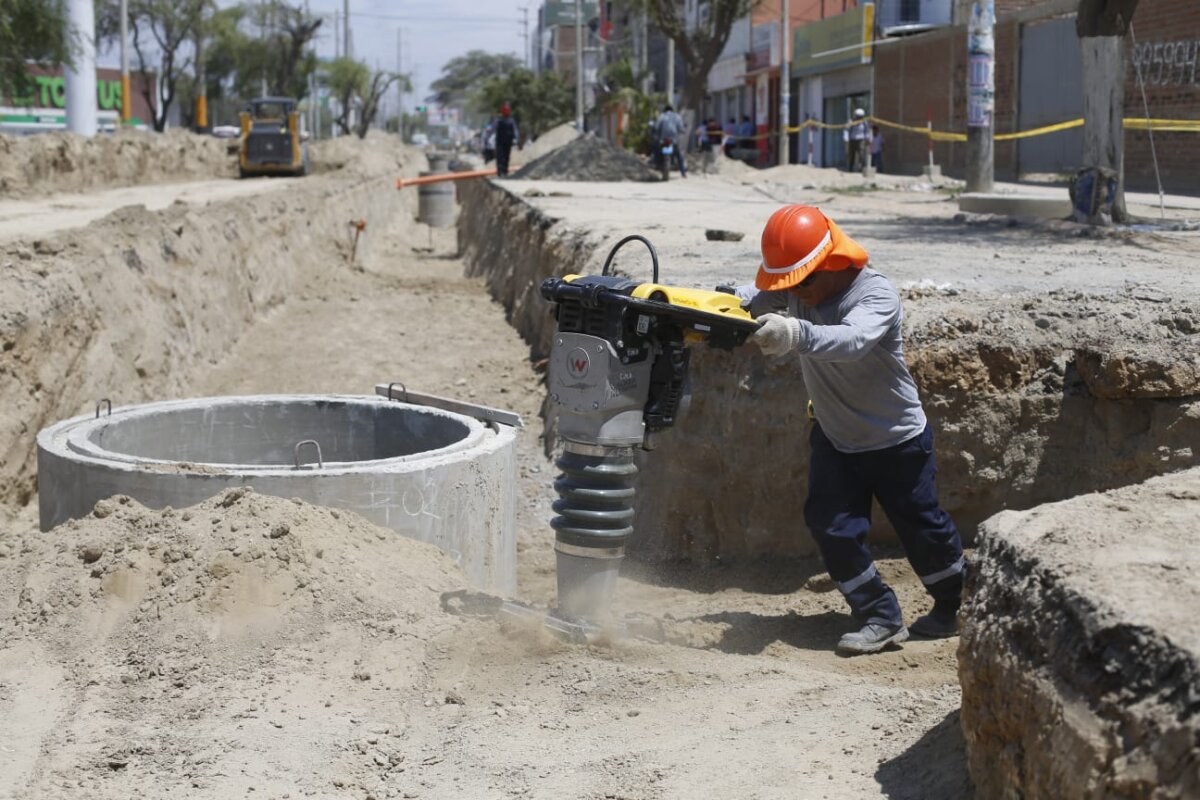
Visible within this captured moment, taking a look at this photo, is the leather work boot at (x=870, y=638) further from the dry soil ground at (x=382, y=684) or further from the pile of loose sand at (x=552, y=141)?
the pile of loose sand at (x=552, y=141)

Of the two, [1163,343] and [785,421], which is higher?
[1163,343]

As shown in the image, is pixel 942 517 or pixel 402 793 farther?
pixel 942 517

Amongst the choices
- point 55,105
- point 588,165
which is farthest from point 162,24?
point 588,165

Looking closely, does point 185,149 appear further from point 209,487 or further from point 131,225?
point 209,487

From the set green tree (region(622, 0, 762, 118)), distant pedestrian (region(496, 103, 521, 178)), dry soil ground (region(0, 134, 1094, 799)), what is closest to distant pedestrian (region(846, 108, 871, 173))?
green tree (region(622, 0, 762, 118))

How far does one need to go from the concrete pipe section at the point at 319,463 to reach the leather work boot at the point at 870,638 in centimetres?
178

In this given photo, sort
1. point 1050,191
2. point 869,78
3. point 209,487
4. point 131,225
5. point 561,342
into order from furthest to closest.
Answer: point 869,78 < point 1050,191 < point 131,225 < point 209,487 < point 561,342

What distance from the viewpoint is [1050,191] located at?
2228 cm

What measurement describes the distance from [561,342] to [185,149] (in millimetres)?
33495

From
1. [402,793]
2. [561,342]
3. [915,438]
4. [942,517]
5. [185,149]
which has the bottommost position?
[402,793]

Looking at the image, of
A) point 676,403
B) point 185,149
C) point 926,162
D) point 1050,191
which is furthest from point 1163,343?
point 185,149

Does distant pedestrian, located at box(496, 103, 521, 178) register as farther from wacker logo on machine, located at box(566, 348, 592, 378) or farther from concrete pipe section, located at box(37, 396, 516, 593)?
wacker logo on machine, located at box(566, 348, 592, 378)

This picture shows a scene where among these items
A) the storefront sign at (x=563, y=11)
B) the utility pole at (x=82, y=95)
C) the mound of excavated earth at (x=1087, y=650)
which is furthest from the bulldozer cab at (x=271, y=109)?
the storefront sign at (x=563, y=11)

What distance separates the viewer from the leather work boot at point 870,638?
4977mm
